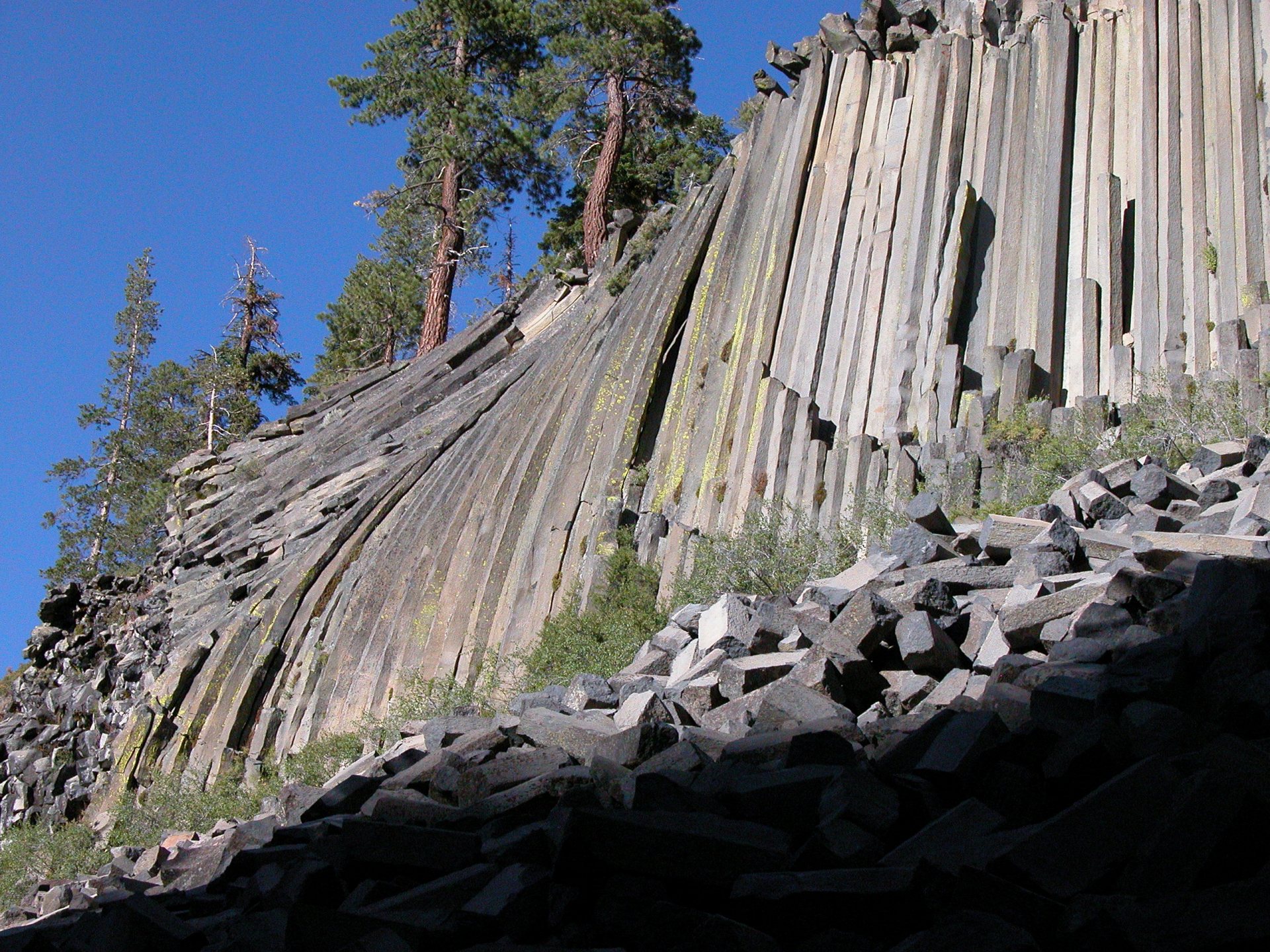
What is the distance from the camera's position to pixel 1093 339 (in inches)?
457

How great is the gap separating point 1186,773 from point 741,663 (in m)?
3.05

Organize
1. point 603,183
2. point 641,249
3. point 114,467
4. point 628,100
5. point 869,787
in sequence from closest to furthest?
point 869,787 → point 641,249 → point 603,183 → point 628,100 → point 114,467

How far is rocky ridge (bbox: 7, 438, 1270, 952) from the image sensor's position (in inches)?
154

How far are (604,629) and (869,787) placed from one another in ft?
23.9

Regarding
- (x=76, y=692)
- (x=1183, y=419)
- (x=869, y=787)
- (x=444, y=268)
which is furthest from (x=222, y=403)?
(x=869, y=787)

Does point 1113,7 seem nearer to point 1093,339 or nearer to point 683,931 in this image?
point 1093,339

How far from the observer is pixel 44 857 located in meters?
15.6

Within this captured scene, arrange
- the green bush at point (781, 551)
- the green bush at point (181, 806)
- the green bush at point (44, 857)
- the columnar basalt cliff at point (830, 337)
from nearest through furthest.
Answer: the green bush at point (781, 551) → the columnar basalt cliff at point (830, 337) → the green bush at point (181, 806) → the green bush at point (44, 857)

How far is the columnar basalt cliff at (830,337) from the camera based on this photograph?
11.6m

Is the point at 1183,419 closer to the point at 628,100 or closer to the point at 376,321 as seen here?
the point at 628,100

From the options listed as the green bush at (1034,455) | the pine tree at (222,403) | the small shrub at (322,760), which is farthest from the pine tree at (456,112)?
the green bush at (1034,455)

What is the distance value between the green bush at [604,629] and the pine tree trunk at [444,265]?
13698 millimetres

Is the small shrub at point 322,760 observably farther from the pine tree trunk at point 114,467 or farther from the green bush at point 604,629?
the pine tree trunk at point 114,467

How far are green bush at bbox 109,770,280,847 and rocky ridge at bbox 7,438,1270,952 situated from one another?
16.6ft
